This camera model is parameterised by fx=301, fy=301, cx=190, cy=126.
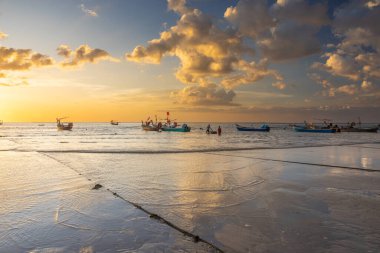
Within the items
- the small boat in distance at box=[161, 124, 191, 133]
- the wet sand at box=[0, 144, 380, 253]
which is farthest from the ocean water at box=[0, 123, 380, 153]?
the small boat in distance at box=[161, 124, 191, 133]

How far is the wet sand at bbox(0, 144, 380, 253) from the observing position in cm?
484

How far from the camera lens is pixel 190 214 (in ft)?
21.2

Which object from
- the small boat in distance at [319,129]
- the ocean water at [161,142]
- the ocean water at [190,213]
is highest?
the small boat in distance at [319,129]

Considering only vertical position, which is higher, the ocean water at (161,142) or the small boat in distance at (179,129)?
the small boat in distance at (179,129)

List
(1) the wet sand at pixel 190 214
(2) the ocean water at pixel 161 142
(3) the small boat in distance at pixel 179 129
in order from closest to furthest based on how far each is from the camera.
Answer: (1) the wet sand at pixel 190 214 → (2) the ocean water at pixel 161 142 → (3) the small boat in distance at pixel 179 129

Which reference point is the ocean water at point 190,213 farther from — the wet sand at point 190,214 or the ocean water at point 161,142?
the ocean water at point 161,142

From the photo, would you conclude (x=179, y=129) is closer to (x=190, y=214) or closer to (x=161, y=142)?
(x=161, y=142)

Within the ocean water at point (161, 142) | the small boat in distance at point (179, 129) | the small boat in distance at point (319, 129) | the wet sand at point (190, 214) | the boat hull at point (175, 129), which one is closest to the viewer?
the wet sand at point (190, 214)

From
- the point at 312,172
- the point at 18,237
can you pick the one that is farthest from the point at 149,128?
the point at 18,237

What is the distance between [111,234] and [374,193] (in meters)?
7.57

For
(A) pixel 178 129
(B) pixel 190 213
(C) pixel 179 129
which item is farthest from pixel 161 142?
(A) pixel 178 129

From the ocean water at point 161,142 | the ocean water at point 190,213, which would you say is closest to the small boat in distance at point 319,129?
the ocean water at point 161,142

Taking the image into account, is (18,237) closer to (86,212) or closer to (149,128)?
(86,212)

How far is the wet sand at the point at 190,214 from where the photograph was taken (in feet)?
15.9
